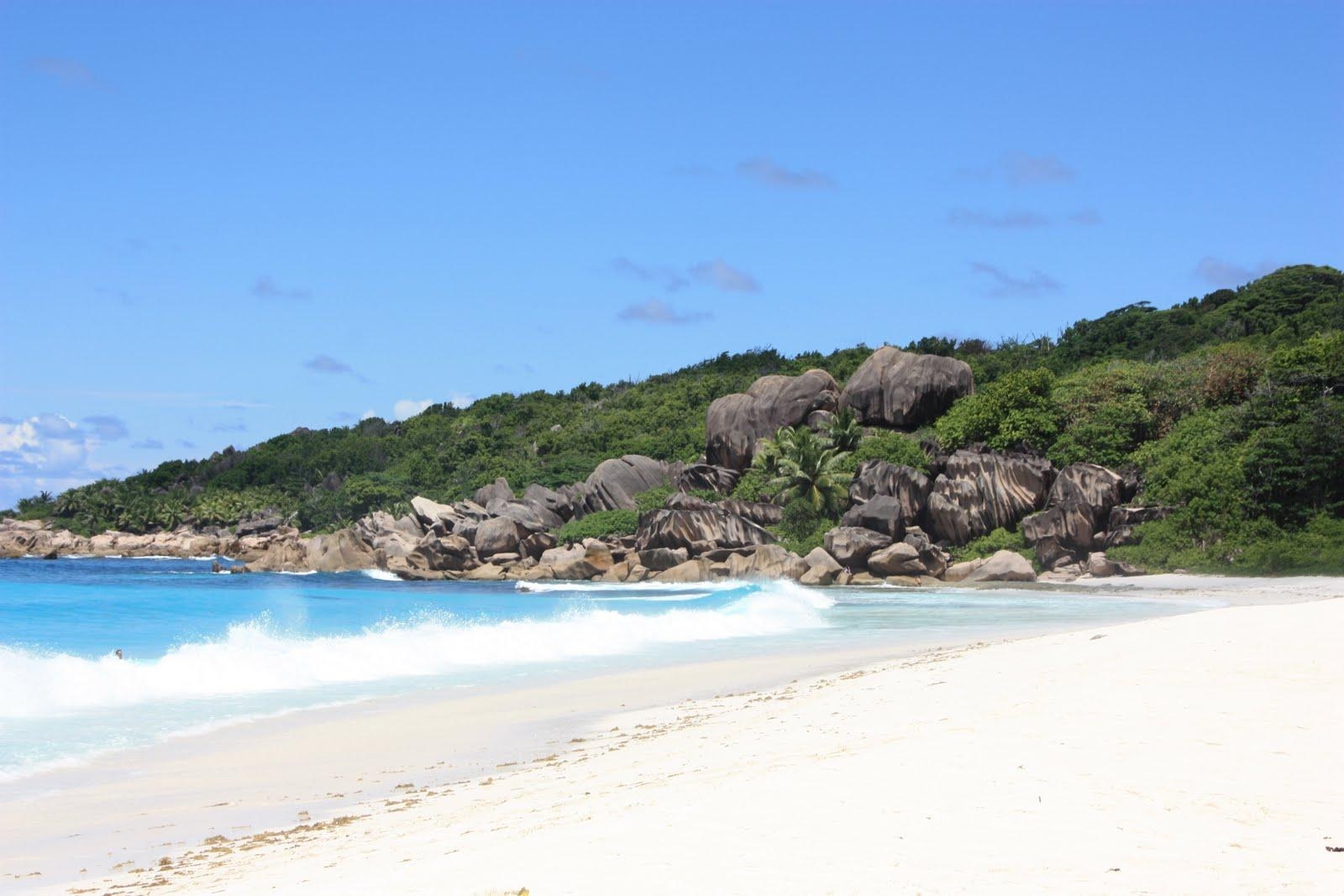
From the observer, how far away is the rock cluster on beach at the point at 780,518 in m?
40.9

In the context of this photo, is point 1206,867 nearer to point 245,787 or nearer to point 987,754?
point 987,754

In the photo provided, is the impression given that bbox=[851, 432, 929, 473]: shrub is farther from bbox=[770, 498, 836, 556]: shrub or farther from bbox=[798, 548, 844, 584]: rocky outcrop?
bbox=[798, 548, 844, 584]: rocky outcrop

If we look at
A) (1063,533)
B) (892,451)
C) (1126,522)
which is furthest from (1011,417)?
(1126,522)

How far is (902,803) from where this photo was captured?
6043mm

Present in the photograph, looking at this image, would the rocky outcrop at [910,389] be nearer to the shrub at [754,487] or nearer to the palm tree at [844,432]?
the palm tree at [844,432]

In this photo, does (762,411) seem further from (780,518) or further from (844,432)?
(780,518)

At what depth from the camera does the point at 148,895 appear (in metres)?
5.89

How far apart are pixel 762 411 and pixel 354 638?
3989 centimetres

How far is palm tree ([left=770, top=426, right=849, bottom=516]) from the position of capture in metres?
50.1

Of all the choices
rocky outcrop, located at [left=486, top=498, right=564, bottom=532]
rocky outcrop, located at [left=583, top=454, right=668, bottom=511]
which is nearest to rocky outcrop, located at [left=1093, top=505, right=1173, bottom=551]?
rocky outcrop, located at [left=583, top=454, right=668, bottom=511]

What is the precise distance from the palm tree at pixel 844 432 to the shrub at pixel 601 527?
10.4m

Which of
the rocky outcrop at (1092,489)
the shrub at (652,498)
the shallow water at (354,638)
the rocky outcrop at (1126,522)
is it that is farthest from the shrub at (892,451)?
the shallow water at (354,638)

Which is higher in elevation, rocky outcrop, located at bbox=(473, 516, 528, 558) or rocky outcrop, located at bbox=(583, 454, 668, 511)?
rocky outcrop, located at bbox=(583, 454, 668, 511)

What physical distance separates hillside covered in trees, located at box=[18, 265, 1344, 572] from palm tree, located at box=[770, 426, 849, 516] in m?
1.79
